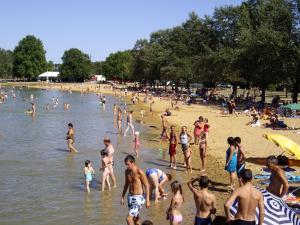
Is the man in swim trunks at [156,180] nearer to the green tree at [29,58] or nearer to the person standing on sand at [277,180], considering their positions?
the person standing on sand at [277,180]

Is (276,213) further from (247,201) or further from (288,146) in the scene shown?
(288,146)

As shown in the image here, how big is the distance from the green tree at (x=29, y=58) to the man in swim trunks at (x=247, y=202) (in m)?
133

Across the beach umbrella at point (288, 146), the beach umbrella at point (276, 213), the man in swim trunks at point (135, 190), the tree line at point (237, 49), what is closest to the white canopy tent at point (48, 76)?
the tree line at point (237, 49)

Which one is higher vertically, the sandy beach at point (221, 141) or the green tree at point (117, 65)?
the green tree at point (117, 65)

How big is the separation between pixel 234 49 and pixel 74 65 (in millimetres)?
93239

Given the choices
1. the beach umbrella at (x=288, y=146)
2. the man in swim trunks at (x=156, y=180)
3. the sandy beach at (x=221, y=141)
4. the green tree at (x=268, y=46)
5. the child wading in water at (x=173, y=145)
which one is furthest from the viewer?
the green tree at (x=268, y=46)

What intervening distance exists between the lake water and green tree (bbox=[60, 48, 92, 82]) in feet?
366

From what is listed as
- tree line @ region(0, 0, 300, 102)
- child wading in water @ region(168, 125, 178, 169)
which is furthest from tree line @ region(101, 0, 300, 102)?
child wading in water @ region(168, 125, 178, 169)

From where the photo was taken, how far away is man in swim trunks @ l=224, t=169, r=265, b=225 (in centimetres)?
675

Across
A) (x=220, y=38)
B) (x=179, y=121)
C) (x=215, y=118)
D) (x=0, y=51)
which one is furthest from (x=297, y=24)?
(x=0, y=51)

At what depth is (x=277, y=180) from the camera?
869cm

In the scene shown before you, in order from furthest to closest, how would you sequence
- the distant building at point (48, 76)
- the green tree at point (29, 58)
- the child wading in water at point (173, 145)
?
the distant building at point (48, 76)
the green tree at point (29, 58)
the child wading in water at point (173, 145)

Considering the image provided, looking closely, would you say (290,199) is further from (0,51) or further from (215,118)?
(0,51)

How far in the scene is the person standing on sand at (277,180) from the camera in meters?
8.55
